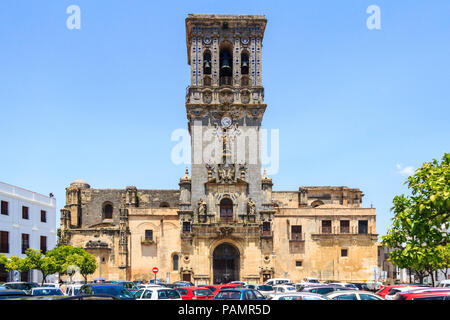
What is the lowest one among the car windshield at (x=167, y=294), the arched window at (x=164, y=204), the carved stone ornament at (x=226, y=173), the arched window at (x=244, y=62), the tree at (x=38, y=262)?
the tree at (x=38, y=262)

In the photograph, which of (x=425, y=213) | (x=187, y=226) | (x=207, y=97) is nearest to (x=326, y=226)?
(x=187, y=226)

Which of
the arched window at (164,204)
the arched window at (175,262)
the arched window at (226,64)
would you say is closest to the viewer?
the arched window at (175,262)

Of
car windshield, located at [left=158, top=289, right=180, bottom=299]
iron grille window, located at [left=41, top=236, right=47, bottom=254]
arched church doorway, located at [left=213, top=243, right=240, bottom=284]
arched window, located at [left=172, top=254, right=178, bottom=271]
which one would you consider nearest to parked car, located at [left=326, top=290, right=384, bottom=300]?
car windshield, located at [left=158, top=289, right=180, bottom=299]

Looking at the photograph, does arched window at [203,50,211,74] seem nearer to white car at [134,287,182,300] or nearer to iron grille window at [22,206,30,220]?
iron grille window at [22,206,30,220]

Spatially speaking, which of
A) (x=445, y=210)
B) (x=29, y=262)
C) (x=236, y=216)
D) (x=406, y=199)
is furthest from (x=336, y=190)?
(x=445, y=210)

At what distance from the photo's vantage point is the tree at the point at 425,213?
14.6m

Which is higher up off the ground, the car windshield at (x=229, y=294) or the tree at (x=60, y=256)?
the car windshield at (x=229, y=294)

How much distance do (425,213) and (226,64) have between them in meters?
40.1

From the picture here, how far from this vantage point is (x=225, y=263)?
5116 cm

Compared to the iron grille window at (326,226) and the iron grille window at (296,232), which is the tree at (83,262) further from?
the iron grille window at (326,226)

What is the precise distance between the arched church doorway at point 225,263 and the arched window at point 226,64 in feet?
51.8

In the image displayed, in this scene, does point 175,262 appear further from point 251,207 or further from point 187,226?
point 251,207

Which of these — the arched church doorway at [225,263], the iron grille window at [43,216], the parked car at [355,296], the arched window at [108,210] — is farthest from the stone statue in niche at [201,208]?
the parked car at [355,296]
